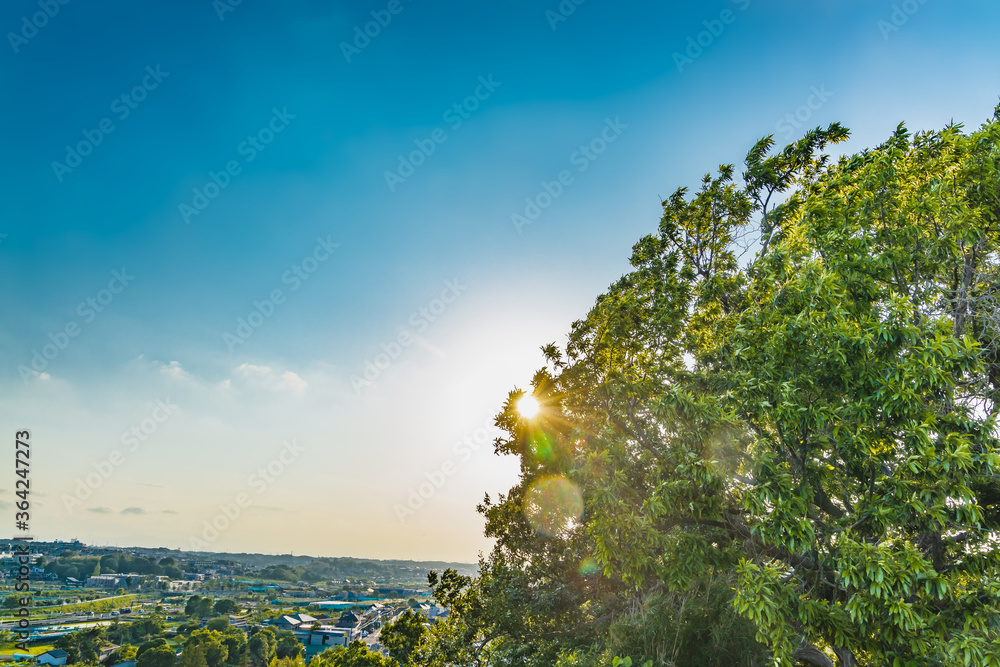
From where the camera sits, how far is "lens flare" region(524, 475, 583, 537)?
8727 mm

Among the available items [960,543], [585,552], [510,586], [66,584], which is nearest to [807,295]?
[960,543]

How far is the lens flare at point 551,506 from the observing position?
8727 mm

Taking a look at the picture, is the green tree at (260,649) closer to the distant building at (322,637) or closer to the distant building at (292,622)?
the distant building at (322,637)

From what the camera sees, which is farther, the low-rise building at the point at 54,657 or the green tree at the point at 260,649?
the green tree at the point at 260,649

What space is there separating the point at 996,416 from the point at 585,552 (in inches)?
264

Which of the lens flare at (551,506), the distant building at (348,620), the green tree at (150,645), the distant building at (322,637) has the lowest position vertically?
the distant building at (348,620)

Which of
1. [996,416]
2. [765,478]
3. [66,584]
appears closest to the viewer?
[996,416]

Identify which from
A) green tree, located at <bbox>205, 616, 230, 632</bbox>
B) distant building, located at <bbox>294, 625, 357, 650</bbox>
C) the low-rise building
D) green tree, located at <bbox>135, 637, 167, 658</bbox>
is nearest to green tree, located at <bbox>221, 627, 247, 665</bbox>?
green tree, located at <bbox>135, 637, 167, 658</bbox>

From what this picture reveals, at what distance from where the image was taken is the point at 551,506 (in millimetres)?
9383

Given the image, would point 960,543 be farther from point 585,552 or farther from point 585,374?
point 585,552

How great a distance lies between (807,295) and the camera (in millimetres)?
5406

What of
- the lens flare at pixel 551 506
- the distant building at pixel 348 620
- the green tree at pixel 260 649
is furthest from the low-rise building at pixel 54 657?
the lens flare at pixel 551 506

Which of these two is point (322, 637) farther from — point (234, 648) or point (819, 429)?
point (819, 429)

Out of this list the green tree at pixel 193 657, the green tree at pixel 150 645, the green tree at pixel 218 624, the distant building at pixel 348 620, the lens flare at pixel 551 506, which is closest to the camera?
the lens flare at pixel 551 506
